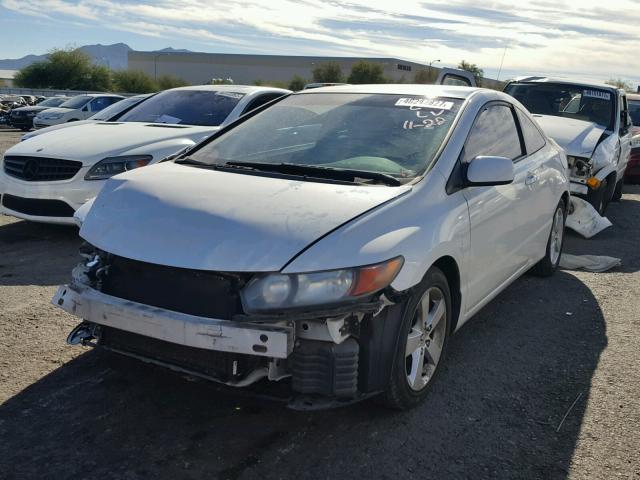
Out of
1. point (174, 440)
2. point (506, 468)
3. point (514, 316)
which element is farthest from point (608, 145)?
point (174, 440)

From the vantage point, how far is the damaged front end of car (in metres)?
2.79

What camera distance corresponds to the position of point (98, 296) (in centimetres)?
309

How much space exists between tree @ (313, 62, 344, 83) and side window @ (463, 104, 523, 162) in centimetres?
7101

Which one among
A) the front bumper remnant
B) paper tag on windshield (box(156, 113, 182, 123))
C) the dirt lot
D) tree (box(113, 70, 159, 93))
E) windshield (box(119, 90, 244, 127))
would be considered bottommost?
tree (box(113, 70, 159, 93))

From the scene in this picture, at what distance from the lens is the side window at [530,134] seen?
16.8 ft

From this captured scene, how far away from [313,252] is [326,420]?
37.7 inches

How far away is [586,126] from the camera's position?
8.57 metres

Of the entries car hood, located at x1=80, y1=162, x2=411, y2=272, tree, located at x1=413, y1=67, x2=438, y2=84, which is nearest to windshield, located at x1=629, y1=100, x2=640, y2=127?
car hood, located at x1=80, y1=162, x2=411, y2=272

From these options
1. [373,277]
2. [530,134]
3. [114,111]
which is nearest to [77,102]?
[114,111]

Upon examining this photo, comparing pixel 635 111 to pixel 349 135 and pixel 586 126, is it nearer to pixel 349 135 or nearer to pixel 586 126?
pixel 586 126

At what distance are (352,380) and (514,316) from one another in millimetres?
2534

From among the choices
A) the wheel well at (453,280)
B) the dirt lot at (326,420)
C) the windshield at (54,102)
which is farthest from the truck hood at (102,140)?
the windshield at (54,102)

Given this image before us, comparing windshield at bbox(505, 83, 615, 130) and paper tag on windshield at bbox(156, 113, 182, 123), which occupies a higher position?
windshield at bbox(505, 83, 615, 130)

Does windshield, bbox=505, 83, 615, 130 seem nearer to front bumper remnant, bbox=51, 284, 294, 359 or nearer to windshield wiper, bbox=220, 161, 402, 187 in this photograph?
windshield wiper, bbox=220, 161, 402, 187
